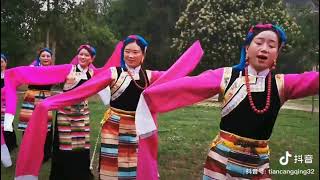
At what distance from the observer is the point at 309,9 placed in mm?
4078

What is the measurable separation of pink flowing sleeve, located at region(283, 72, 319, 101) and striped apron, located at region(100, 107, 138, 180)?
142cm

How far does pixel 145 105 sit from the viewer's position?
10.1 feet

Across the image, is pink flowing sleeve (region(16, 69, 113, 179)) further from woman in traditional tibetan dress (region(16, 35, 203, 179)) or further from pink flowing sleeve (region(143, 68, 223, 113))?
pink flowing sleeve (region(143, 68, 223, 113))

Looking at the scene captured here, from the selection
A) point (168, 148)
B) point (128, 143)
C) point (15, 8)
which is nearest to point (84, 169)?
point (168, 148)

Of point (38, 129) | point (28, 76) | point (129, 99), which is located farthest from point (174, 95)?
point (28, 76)

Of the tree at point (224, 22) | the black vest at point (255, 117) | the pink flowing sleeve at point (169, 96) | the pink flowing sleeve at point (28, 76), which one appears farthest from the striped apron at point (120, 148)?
the black vest at point (255, 117)

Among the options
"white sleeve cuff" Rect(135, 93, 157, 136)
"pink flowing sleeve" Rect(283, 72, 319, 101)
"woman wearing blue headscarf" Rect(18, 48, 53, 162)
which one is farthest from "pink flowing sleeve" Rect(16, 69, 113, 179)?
"woman wearing blue headscarf" Rect(18, 48, 53, 162)

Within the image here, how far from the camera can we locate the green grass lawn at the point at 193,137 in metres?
4.98

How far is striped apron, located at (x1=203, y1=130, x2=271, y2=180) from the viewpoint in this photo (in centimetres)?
282

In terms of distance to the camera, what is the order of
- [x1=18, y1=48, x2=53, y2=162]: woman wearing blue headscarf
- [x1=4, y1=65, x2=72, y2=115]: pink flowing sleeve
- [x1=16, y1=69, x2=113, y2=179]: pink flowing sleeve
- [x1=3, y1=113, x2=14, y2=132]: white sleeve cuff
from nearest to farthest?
1. [x1=16, y1=69, x2=113, y2=179]: pink flowing sleeve
2. [x1=3, y1=113, x2=14, y2=132]: white sleeve cuff
3. [x1=4, y1=65, x2=72, y2=115]: pink flowing sleeve
4. [x1=18, y1=48, x2=53, y2=162]: woman wearing blue headscarf

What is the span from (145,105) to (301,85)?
0.94 m

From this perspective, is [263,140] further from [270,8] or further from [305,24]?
[270,8]

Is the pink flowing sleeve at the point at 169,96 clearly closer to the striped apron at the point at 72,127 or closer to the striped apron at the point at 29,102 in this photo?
the striped apron at the point at 72,127

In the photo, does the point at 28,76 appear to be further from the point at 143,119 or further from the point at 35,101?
the point at 143,119
